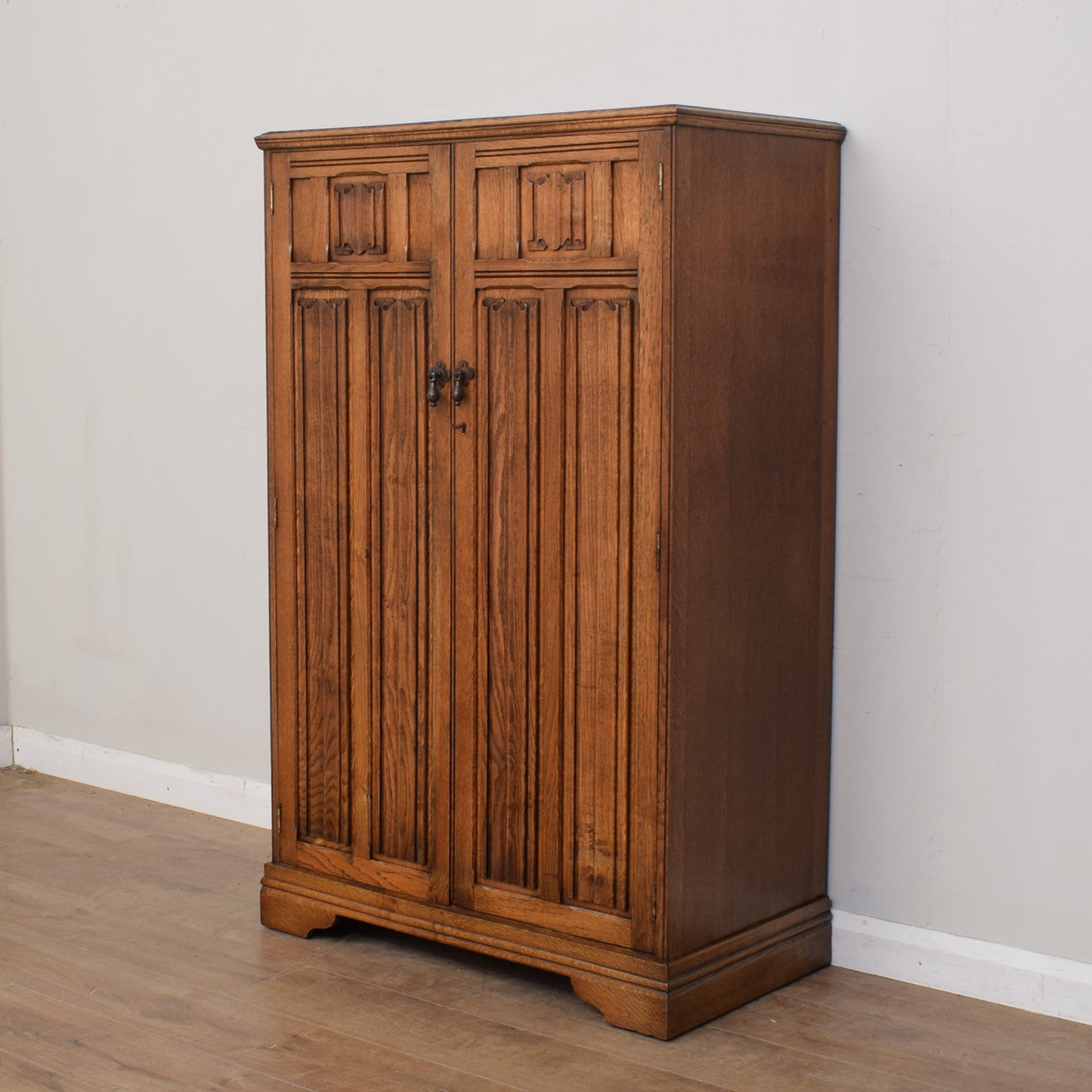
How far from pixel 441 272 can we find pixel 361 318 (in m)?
0.23

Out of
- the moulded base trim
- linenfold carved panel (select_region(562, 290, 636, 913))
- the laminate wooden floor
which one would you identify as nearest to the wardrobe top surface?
linenfold carved panel (select_region(562, 290, 636, 913))

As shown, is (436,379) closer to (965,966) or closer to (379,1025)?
(379,1025)

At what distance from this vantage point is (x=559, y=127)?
2.82 metres

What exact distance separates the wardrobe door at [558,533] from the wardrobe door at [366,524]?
0.23ft

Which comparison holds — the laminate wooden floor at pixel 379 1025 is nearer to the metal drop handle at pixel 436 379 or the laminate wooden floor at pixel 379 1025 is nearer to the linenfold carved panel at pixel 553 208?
the metal drop handle at pixel 436 379

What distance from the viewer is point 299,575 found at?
3301mm

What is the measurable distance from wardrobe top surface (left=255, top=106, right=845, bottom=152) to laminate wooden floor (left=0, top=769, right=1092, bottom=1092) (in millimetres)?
1690

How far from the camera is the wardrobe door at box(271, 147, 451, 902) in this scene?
10.1 ft

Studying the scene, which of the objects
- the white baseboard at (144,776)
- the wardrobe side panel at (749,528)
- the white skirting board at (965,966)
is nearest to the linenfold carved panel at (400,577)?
the wardrobe side panel at (749,528)

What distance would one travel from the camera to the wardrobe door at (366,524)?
3.08 m

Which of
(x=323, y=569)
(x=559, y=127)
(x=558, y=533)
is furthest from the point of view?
(x=323, y=569)

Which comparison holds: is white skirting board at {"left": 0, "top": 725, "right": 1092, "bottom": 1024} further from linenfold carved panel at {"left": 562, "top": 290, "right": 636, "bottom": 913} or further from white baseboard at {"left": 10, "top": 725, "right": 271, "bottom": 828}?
white baseboard at {"left": 10, "top": 725, "right": 271, "bottom": 828}

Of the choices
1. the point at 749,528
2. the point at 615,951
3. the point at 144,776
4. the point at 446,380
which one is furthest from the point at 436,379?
the point at 144,776

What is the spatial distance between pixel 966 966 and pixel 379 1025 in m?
1.18
